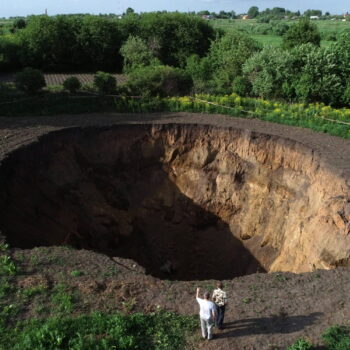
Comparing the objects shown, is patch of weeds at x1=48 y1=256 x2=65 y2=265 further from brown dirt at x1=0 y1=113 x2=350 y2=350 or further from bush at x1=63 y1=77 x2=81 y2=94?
bush at x1=63 y1=77 x2=81 y2=94

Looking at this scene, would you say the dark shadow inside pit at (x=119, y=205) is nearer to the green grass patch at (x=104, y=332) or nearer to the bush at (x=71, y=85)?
the bush at (x=71, y=85)

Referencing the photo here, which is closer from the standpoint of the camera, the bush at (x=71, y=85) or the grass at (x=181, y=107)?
the grass at (x=181, y=107)

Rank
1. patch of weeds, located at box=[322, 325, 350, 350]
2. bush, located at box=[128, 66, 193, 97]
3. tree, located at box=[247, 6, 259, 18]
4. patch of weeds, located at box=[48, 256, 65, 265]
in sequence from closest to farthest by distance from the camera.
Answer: patch of weeds, located at box=[322, 325, 350, 350], patch of weeds, located at box=[48, 256, 65, 265], bush, located at box=[128, 66, 193, 97], tree, located at box=[247, 6, 259, 18]

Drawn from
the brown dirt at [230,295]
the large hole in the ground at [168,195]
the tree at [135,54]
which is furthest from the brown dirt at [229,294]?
the tree at [135,54]

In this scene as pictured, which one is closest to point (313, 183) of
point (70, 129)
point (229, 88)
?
point (70, 129)

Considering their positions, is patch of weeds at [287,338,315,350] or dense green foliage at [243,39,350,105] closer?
patch of weeds at [287,338,315,350]

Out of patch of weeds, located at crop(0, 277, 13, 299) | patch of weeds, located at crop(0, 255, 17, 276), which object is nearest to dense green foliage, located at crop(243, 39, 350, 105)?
patch of weeds, located at crop(0, 255, 17, 276)

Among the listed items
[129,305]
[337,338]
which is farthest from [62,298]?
[337,338]
